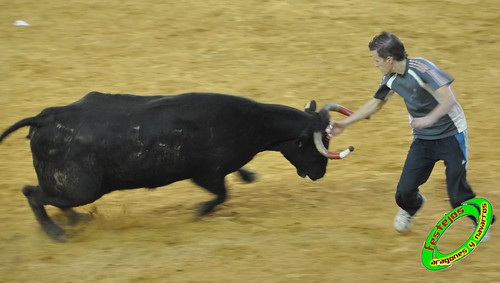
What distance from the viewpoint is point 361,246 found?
6.98 m

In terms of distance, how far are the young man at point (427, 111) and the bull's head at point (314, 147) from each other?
2.85 ft

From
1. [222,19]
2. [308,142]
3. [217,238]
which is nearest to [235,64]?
[222,19]

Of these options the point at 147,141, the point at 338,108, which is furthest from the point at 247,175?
the point at 147,141

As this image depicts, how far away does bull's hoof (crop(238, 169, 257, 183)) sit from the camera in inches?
337

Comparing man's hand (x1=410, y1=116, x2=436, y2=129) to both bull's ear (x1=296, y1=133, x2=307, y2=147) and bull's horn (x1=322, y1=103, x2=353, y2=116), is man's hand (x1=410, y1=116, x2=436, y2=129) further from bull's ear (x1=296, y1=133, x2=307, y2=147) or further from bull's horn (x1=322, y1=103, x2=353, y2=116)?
bull's ear (x1=296, y1=133, x2=307, y2=147)

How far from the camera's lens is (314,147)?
314 inches

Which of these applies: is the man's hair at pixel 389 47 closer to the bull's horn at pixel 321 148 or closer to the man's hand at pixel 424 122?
the man's hand at pixel 424 122

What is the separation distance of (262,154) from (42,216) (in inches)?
122

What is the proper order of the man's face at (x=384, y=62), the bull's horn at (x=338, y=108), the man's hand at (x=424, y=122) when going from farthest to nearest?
the bull's horn at (x=338, y=108) < the man's face at (x=384, y=62) < the man's hand at (x=424, y=122)

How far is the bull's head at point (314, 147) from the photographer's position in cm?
773

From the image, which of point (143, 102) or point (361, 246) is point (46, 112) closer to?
point (143, 102)

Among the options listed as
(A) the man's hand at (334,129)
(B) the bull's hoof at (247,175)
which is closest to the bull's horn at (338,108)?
(A) the man's hand at (334,129)

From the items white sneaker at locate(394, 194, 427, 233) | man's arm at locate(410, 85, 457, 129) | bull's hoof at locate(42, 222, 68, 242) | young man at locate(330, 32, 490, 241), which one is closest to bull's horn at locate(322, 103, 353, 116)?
young man at locate(330, 32, 490, 241)

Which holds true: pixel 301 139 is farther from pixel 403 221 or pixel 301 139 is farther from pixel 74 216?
pixel 74 216
